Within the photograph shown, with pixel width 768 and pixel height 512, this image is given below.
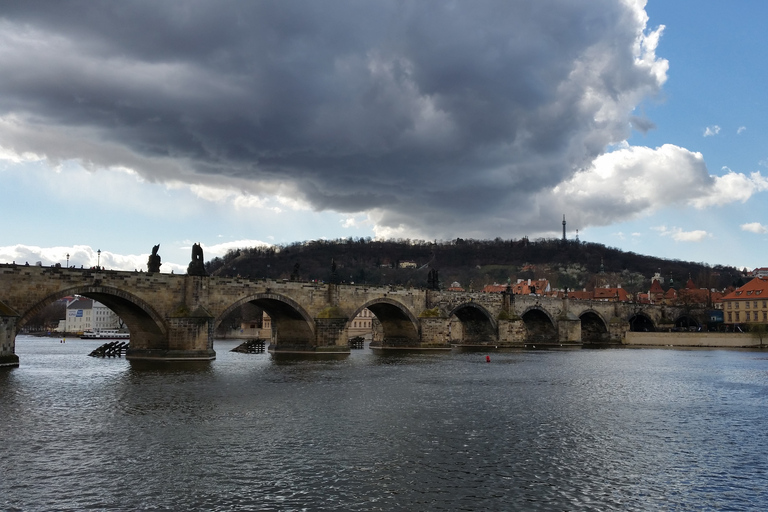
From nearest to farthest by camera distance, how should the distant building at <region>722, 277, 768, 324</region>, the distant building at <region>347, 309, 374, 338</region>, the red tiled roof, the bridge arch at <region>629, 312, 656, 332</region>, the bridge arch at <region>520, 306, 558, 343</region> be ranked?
the bridge arch at <region>520, 306, 558, 343</region>, the distant building at <region>722, 277, 768, 324</region>, the red tiled roof, the bridge arch at <region>629, 312, 656, 332</region>, the distant building at <region>347, 309, 374, 338</region>

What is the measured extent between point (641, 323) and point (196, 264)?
84.3 m

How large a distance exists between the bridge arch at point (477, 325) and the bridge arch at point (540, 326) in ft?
30.3

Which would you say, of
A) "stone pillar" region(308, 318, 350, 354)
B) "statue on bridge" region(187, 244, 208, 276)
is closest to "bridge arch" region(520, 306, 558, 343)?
"stone pillar" region(308, 318, 350, 354)

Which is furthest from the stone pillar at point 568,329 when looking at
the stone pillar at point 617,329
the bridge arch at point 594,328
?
the stone pillar at point 617,329

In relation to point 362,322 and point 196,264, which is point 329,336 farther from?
point 362,322

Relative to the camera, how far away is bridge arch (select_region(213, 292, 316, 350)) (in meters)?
46.0

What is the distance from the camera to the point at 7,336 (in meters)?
32.0

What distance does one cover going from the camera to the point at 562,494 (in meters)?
11.6

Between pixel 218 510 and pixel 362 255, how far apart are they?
163m

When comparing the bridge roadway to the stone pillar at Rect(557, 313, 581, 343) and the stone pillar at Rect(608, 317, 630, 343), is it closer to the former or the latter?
the stone pillar at Rect(557, 313, 581, 343)

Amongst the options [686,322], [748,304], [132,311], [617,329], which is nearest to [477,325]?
[617,329]

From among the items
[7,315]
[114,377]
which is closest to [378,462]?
[114,377]

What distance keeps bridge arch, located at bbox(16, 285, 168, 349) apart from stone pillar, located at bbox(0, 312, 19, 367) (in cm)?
110

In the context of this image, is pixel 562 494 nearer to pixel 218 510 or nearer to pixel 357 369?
pixel 218 510
